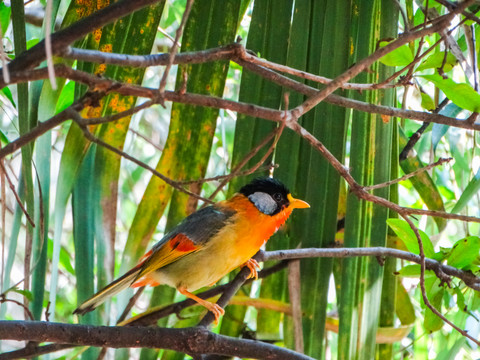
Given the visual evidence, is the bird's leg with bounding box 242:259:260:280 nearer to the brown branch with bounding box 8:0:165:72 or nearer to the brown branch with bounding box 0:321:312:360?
the brown branch with bounding box 0:321:312:360

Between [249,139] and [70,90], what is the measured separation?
94 cm

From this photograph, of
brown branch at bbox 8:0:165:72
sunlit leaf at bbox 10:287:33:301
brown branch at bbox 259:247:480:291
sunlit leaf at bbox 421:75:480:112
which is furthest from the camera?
brown branch at bbox 259:247:480:291

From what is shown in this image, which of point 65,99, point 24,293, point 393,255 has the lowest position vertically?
point 24,293

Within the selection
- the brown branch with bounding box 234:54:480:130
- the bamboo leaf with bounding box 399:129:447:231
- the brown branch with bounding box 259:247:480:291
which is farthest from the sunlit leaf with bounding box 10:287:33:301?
the bamboo leaf with bounding box 399:129:447:231

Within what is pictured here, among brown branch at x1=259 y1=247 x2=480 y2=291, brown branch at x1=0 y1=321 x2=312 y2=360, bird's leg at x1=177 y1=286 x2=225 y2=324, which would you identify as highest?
brown branch at x1=259 y1=247 x2=480 y2=291

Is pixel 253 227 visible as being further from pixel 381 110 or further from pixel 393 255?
pixel 381 110

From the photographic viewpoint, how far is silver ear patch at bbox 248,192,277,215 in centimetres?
254

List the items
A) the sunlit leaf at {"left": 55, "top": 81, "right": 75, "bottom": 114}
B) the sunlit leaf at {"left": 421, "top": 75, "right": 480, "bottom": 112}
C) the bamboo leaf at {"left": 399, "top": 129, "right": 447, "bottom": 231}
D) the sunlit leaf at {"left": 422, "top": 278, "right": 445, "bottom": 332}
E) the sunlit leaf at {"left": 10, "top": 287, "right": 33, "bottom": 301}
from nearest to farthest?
the sunlit leaf at {"left": 421, "top": 75, "right": 480, "bottom": 112}
the sunlit leaf at {"left": 10, "top": 287, "right": 33, "bottom": 301}
the sunlit leaf at {"left": 422, "top": 278, "right": 445, "bottom": 332}
the bamboo leaf at {"left": 399, "top": 129, "right": 447, "bottom": 231}
the sunlit leaf at {"left": 55, "top": 81, "right": 75, "bottom": 114}

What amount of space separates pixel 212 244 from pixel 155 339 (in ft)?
2.38

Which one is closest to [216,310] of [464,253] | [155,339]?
[155,339]

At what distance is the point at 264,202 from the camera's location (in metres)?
2.60

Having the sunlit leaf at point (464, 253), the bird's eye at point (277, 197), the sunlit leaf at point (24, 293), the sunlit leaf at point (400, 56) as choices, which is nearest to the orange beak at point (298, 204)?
the bird's eye at point (277, 197)

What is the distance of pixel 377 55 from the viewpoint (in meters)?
1.54

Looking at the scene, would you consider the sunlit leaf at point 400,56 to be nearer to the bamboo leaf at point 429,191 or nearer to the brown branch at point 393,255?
the brown branch at point 393,255
